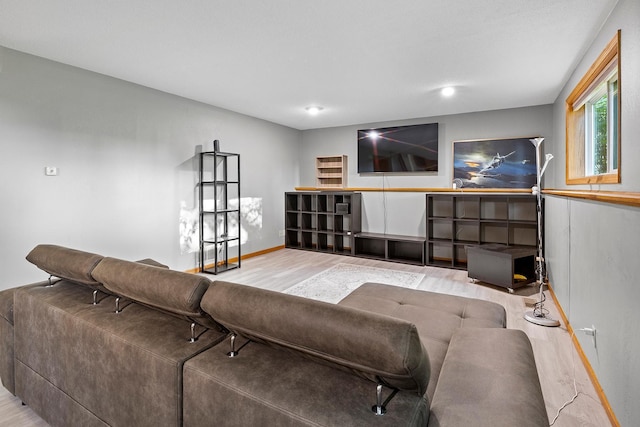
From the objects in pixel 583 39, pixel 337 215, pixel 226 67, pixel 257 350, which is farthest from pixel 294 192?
pixel 257 350

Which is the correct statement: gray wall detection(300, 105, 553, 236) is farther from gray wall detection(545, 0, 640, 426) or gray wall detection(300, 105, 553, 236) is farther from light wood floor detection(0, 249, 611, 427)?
gray wall detection(545, 0, 640, 426)

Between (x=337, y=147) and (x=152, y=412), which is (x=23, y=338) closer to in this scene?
(x=152, y=412)

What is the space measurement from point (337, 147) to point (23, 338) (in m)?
5.47

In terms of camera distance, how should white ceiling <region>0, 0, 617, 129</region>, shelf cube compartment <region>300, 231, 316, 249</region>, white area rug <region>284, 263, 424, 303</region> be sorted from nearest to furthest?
white ceiling <region>0, 0, 617, 129</region>, white area rug <region>284, 263, 424, 303</region>, shelf cube compartment <region>300, 231, 316, 249</region>

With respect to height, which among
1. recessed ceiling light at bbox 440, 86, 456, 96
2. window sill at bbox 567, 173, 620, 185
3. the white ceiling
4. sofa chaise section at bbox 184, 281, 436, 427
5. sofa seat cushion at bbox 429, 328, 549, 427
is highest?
recessed ceiling light at bbox 440, 86, 456, 96

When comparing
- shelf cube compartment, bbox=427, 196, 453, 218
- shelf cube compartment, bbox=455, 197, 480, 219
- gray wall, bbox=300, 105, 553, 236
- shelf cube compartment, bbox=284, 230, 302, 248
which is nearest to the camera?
gray wall, bbox=300, 105, 553, 236

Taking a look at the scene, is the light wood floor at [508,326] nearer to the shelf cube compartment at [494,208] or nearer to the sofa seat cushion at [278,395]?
the sofa seat cushion at [278,395]

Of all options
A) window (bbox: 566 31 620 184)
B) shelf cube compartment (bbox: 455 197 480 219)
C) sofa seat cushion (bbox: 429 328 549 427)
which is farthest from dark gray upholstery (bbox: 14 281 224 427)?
shelf cube compartment (bbox: 455 197 480 219)

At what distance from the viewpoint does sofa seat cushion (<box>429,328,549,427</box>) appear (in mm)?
900

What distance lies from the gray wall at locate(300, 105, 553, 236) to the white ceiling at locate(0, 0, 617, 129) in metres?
0.68

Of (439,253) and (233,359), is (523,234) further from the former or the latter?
(233,359)

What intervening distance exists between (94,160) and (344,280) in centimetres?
317

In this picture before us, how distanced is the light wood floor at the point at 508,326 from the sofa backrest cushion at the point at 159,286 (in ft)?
3.32

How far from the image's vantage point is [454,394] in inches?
39.8
